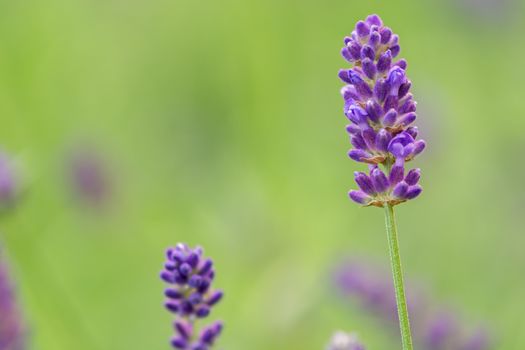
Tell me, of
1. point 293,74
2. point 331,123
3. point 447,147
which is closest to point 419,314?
point 447,147

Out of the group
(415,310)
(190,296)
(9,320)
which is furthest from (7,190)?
(190,296)

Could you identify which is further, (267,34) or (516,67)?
(516,67)

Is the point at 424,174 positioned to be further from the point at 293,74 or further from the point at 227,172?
the point at 293,74

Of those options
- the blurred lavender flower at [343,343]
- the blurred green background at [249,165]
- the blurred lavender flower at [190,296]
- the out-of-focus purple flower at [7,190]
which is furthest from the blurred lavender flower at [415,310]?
the out-of-focus purple flower at [7,190]

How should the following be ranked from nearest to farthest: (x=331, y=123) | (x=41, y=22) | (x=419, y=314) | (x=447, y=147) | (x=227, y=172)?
1. (x=419, y=314)
2. (x=447, y=147)
3. (x=227, y=172)
4. (x=331, y=123)
5. (x=41, y=22)

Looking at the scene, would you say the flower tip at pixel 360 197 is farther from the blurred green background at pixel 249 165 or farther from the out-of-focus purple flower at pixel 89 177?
the out-of-focus purple flower at pixel 89 177

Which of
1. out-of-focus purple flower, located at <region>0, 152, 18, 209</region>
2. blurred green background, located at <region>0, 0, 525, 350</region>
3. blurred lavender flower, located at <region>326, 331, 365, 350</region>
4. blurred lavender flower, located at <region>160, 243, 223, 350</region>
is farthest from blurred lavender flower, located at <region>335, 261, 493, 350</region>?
out-of-focus purple flower, located at <region>0, 152, 18, 209</region>

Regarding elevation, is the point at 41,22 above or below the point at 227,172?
above
